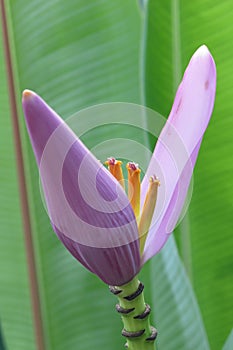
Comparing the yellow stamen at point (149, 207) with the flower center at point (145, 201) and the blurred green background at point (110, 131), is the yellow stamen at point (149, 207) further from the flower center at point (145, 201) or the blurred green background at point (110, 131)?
the blurred green background at point (110, 131)

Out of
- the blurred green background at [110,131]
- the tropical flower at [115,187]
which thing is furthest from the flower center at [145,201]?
the blurred green background at [110,131]

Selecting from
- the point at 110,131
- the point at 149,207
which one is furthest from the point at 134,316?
the point at 110,131

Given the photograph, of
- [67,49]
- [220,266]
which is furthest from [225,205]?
[67,49]

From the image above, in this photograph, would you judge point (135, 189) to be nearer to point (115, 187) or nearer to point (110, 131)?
point (115, 187)

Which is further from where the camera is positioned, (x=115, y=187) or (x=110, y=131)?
(x=110, y=131)

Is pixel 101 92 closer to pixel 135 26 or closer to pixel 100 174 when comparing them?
pixel 135 26
